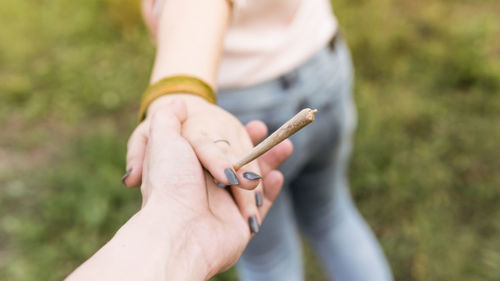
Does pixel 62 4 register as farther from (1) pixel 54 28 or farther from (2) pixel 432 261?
(2) pixel 432 261

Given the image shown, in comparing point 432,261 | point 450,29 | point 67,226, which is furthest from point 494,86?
point 67,226

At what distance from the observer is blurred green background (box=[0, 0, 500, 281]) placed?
1.99 m

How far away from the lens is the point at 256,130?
1.02 m

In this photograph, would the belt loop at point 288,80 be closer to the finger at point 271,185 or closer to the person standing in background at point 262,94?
the person standing in background at point 262,94

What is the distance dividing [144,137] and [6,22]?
327 centimetres

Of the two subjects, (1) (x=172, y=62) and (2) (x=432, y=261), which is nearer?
(1) (x=172, y=62)

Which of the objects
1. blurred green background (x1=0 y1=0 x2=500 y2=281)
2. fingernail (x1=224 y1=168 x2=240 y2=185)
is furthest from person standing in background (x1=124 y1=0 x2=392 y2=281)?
blurred green background (x1=0 y1=0 x2=500 y2=281)

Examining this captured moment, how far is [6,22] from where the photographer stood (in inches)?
141

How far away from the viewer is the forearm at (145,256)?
72 cm

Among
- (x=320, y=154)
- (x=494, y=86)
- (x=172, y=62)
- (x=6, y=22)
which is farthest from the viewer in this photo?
(x=6, y=22)

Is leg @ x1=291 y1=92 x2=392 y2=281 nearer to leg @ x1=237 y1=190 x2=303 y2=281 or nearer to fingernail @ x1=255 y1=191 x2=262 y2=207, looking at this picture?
leg @ x1=237 y1=190 x2=303 y2=281

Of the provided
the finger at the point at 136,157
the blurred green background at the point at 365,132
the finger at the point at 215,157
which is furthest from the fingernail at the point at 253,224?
the blurred green background at the point at 365,132

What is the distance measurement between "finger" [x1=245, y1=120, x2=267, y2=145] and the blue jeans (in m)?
0.09

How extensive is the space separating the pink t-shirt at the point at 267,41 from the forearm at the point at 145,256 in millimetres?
431
